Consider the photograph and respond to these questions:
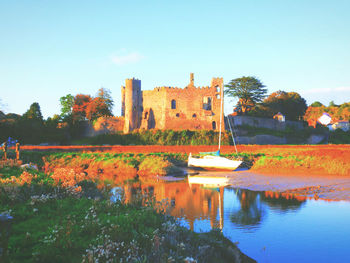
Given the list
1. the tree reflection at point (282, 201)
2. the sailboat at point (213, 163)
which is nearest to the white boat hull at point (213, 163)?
the sailboat at point (213, 163)

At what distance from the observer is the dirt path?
15.6m

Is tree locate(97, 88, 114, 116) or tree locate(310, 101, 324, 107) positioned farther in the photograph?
tree locate(310, 101, 324, 107)

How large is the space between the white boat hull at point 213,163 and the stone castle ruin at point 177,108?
2724 cm

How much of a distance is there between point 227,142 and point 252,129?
450 inches

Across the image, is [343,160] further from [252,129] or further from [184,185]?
[252,129]

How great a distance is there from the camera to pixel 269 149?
34656 mm

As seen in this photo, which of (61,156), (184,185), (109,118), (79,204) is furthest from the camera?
(109,118)

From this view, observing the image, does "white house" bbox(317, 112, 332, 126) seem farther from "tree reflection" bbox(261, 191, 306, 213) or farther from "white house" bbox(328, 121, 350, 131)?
"tree reflection" bbox(261, 191, 306, 213)

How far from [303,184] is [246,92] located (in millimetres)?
50299

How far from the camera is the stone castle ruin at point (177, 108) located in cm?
5488

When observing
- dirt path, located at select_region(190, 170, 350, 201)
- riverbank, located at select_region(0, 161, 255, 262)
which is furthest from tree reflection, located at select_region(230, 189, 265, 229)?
riverbank, located at select_region(0, 161, 255, 262)

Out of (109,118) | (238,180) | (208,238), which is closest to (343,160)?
(238,180)

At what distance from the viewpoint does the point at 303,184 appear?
18.5m

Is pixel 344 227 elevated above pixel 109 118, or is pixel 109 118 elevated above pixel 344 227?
pixel 109 118
